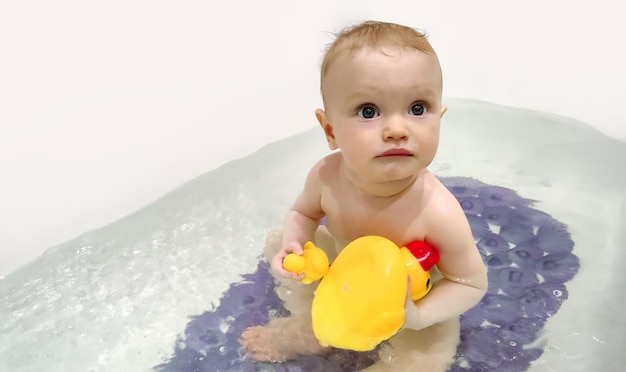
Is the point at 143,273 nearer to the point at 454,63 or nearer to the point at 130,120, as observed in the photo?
the point at 130,120

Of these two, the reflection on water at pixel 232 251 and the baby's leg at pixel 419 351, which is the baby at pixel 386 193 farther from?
the reflection on water at pixel 232 251

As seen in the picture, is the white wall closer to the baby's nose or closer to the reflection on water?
the reflection on water

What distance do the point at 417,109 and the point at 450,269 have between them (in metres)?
0.22

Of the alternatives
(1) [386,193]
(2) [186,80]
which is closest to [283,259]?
(1) [386,193]

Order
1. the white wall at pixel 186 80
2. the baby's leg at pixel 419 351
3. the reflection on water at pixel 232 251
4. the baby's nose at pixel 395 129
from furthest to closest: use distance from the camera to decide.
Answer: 1. the white wall at pixel 186 80
2. the reflection on water at pixel 232 251
3. the baby's leg at pixel 419 351
4. the baby's nose at pixel 395 129

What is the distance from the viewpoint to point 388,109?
32.7 inches

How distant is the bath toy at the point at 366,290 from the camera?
0.81 meters

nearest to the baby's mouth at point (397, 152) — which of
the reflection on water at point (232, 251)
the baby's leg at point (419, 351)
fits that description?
the baby's leg at point (419, 351)

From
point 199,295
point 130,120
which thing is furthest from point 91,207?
point 199,295

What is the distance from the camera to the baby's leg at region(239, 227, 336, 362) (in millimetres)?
993

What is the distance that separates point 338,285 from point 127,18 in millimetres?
905

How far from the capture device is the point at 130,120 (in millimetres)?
1499

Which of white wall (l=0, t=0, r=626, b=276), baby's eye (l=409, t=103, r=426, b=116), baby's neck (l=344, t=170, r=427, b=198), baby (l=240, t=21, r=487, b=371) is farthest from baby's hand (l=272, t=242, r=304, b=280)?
white wall (l=0, t=0, r=626, b=276)

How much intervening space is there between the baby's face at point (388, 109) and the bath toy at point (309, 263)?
11 cm
